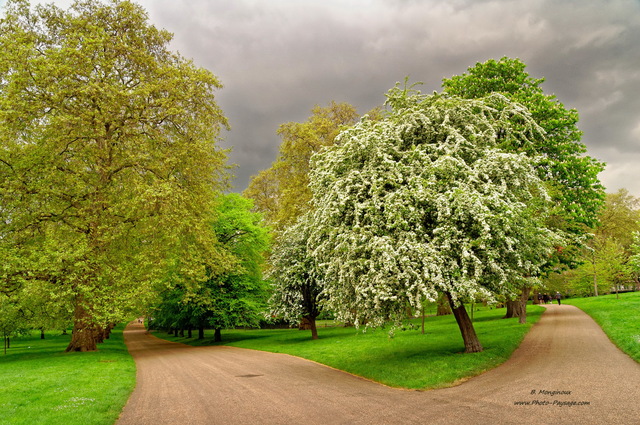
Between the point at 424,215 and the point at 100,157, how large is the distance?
2308 centimetres

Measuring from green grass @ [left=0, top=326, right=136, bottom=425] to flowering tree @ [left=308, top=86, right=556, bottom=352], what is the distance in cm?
862

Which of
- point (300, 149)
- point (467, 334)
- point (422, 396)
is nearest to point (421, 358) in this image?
point (467, 334)

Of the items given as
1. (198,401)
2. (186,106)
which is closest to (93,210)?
(186,106)

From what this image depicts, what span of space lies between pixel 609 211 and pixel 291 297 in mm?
54768

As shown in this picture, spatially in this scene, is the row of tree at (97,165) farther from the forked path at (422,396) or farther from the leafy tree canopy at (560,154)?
the leafy tree canopy at (560,154)

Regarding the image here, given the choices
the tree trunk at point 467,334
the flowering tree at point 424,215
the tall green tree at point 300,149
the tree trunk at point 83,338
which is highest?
the tall green tree at point 300,149

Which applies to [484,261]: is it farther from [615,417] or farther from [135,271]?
[135,271]

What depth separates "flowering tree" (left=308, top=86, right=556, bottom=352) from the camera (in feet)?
42.4

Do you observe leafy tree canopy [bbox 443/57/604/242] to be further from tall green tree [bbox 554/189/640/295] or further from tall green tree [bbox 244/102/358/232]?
tall green tree [bbox 554/189/640/295]

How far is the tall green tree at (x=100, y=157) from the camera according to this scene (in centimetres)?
2308

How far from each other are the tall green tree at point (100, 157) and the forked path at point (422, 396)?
35.7 ft

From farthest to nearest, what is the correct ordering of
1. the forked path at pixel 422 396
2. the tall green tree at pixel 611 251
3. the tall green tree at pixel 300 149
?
the tall green tree at pixel 611 251, the tall green tree at pixel 300 149, the forked path at pixel 422 396

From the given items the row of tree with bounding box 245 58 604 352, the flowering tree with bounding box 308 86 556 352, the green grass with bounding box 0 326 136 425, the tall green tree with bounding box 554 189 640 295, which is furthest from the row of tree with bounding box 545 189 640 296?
the green grass with bounding box 0 326 136 425

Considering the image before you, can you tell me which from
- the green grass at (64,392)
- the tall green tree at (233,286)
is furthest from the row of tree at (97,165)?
the tall green tree at (233,286)
